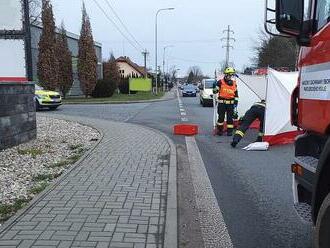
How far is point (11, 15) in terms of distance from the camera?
456 inches

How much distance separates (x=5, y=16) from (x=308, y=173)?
29.0ft

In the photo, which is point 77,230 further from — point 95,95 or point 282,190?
point 95,95

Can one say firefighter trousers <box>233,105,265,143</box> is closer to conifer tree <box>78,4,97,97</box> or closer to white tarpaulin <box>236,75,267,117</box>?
white tarpaulin <box>236,75,267,117</box>

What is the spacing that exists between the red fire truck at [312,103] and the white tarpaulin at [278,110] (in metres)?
8.59

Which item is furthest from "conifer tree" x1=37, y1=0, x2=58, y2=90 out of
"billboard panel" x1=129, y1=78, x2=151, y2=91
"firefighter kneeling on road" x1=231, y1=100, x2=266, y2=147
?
"firefighter kneeling on road" x1=231, y1=100, x2=266, y2=147

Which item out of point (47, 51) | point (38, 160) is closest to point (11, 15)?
point (38, 160)

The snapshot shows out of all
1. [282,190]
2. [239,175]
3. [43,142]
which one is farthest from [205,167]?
[43,142]

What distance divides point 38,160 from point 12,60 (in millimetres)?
2948

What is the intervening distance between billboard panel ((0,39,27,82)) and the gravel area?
155cm

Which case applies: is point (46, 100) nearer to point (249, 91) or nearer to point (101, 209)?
point (249, 91)

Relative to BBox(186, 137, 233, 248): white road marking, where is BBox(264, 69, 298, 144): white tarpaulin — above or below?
above

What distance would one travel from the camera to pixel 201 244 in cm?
558

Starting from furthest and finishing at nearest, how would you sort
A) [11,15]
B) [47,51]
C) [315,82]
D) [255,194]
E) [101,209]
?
[47,51]
[11,15]
[255,194]
[101,209]
[315,82]

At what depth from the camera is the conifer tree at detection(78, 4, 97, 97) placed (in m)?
45.7
